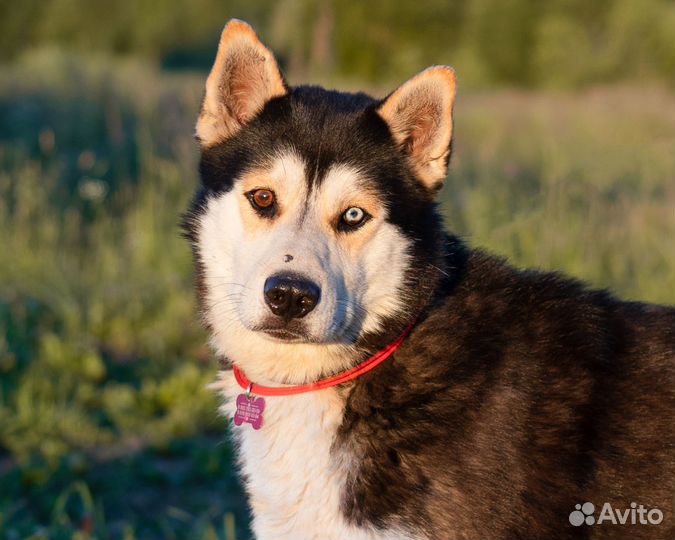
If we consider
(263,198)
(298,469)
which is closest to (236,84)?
(263,198)

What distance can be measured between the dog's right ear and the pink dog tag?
976mm

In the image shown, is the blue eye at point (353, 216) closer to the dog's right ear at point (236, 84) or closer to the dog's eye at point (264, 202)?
the dog's eye at point (264, 202)

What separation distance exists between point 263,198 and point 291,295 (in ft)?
1.53

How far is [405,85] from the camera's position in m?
2.90

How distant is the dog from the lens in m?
2.55

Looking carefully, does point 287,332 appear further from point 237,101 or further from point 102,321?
point 102,321

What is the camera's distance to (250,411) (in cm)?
284

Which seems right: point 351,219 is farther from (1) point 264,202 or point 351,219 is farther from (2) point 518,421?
(2) point 518,421

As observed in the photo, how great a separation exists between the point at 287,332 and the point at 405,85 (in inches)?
37.5

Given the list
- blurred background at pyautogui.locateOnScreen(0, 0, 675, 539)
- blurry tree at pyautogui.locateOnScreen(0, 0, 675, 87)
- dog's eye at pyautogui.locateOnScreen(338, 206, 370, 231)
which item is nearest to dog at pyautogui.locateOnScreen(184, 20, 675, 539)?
dog's eye at pyautogui.locateOnScreen(338, 206, 370, 231)

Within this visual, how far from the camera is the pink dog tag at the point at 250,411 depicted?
111 inches

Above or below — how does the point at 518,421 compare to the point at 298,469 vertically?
above

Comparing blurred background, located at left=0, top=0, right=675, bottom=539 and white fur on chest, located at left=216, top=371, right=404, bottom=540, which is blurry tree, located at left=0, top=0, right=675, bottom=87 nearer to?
blurred background, located at left=0, top=0, right=675, bottom=539

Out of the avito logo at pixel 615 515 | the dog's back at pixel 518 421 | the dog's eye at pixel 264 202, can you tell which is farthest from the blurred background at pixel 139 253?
the avito logo at pixel 615 515
